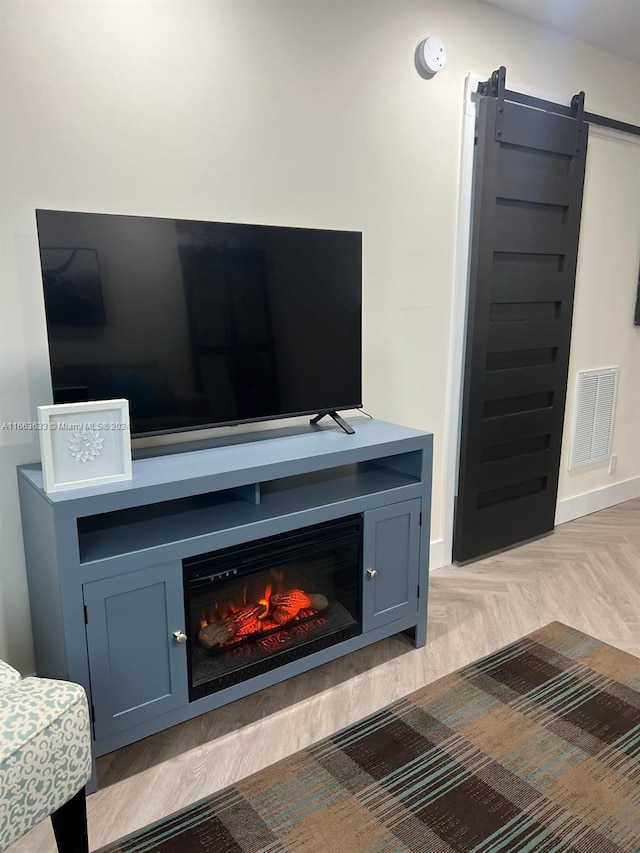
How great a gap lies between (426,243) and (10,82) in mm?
1633

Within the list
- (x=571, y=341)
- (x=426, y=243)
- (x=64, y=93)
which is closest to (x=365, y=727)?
(x=426, y=243)

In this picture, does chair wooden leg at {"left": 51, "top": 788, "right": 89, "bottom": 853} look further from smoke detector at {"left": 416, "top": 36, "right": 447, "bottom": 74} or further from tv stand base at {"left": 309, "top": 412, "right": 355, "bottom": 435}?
smoke detector at {"left": 416, "top": 36, "right": 447, "bottom": 74}

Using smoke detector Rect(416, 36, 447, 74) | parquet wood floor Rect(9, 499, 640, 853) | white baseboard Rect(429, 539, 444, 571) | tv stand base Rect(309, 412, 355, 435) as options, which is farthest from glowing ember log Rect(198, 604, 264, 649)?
smoke detector Rect(416, 36, 447, 74)

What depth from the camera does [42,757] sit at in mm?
1192

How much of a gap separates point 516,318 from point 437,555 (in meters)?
1.19

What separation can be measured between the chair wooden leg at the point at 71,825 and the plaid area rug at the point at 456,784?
142 mm

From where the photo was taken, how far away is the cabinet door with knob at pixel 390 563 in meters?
2.12

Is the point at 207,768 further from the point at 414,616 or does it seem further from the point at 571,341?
the point at 571,341

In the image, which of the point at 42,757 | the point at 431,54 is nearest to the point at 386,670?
the point at 42,757

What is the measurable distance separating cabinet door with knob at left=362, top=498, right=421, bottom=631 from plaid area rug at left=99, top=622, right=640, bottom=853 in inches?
11.5

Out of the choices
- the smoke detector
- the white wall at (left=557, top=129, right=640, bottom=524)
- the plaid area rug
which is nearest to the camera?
the plaid area rug

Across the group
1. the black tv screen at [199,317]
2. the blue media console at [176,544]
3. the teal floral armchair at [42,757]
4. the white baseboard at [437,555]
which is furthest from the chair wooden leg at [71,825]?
the white baseboard at [437,555]

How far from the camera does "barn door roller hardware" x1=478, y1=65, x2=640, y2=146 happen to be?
2.62 m

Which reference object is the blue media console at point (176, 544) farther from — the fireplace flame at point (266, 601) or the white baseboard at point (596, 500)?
the white baseboard at point (596, 500)
